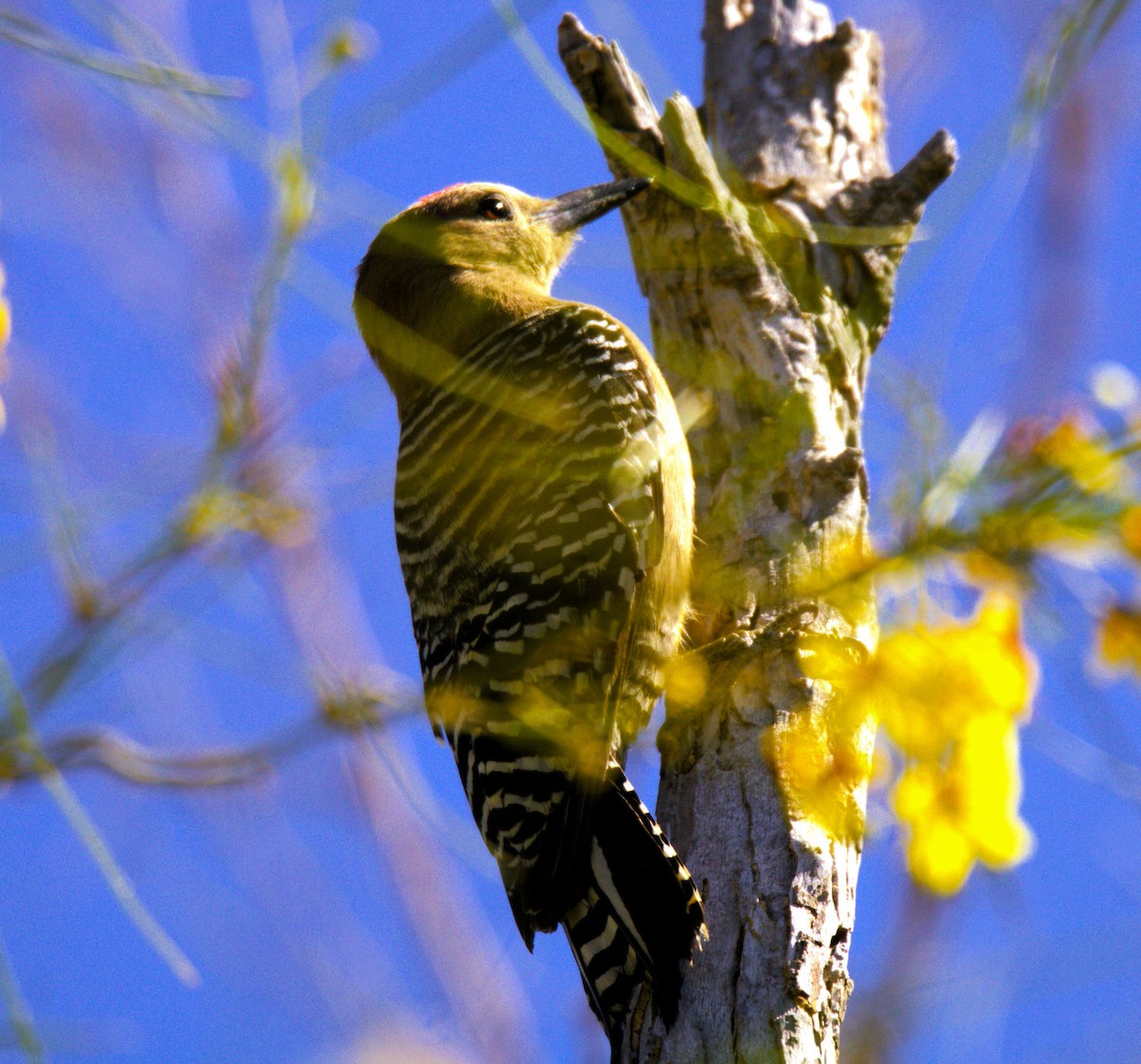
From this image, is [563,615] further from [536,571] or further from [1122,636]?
[1122,636]

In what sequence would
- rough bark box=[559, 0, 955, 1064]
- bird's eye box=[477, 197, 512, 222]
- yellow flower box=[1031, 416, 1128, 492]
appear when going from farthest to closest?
bird's eye box=[477, 197, 512, 222], rough bark box=[559, 0, 955, 1064], yellow flower box=[1031, 416, 1128, 492]

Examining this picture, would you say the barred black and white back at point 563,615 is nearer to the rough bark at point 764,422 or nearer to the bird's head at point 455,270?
the rough bark at point 764,422

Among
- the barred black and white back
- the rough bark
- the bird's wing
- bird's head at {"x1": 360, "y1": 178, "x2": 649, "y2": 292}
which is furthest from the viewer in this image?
bird's head at {"x1": 360, "y1": 178, "x2": 649, "y2": 292}

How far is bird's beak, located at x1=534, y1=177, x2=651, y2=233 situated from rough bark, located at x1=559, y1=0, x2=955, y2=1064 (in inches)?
2.7

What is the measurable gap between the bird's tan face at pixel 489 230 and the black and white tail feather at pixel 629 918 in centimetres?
240

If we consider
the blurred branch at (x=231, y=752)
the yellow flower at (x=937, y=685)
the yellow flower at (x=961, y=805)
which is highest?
the blurred branch at (x=231, y=752)

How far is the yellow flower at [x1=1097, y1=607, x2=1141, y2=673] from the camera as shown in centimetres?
199

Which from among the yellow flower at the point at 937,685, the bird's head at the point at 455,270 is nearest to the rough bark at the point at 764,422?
the yellow flower at the point at 937,685

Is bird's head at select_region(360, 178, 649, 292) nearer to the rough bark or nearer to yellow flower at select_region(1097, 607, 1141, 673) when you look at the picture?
the rough bark

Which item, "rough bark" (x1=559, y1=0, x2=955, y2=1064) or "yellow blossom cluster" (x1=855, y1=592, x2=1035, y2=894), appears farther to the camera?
"rough bark" (x1=559, y1=0, x2=955, y2=1064)

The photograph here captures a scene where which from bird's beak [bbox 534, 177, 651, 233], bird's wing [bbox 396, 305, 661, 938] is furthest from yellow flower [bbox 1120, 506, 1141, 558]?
bird's beak [bbox 534, 177, 651, 233]

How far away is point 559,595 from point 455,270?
184 cm

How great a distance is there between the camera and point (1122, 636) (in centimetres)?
202

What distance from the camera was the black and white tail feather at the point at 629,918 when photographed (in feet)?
9.51
